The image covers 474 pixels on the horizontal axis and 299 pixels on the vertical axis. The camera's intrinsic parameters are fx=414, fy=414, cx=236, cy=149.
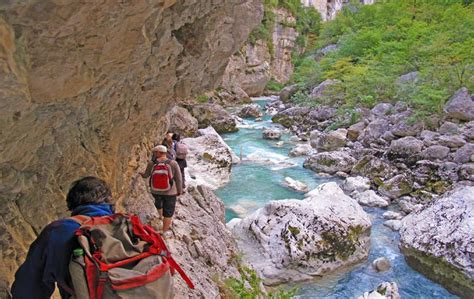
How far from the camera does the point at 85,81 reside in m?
2.68

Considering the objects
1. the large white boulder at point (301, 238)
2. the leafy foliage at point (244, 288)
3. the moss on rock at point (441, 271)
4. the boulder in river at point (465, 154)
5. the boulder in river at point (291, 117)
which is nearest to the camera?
the leafy foliage at point (244, 288)

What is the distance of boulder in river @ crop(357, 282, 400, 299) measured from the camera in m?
6.17

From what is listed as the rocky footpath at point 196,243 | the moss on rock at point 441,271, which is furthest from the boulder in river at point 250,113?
the rocky footpath at point 196,243

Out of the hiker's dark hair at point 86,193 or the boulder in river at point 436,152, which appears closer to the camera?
the hiker's dark hair at point 86,193

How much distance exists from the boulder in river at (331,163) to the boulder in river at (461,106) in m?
4.38

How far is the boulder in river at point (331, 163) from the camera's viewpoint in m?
13.3

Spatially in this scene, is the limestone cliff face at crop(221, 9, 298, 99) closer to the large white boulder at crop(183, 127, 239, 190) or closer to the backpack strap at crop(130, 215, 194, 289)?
the large white boulder at crop(183, 127, 239, 190)

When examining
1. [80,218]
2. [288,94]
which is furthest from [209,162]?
[288,94]

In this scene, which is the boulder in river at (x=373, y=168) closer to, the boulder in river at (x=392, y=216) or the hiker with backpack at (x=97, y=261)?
the boulder in river at (x=392, y=216)

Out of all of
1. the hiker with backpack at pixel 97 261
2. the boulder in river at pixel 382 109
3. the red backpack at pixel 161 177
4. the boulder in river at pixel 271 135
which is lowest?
the boulder in river at pixel 271 135

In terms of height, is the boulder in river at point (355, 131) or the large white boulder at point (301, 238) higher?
the boulder in river at point (355, 131)

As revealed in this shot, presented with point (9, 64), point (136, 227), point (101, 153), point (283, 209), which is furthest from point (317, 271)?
point (9, 64)

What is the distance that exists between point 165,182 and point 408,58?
21.4 meters

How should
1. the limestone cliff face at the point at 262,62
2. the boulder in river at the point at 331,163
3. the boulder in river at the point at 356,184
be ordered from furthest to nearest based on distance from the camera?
the limestone cliff face at the point at 262,62 < the boulder in river at the point at 331,163 < the boulder in river at the point at 356,184
